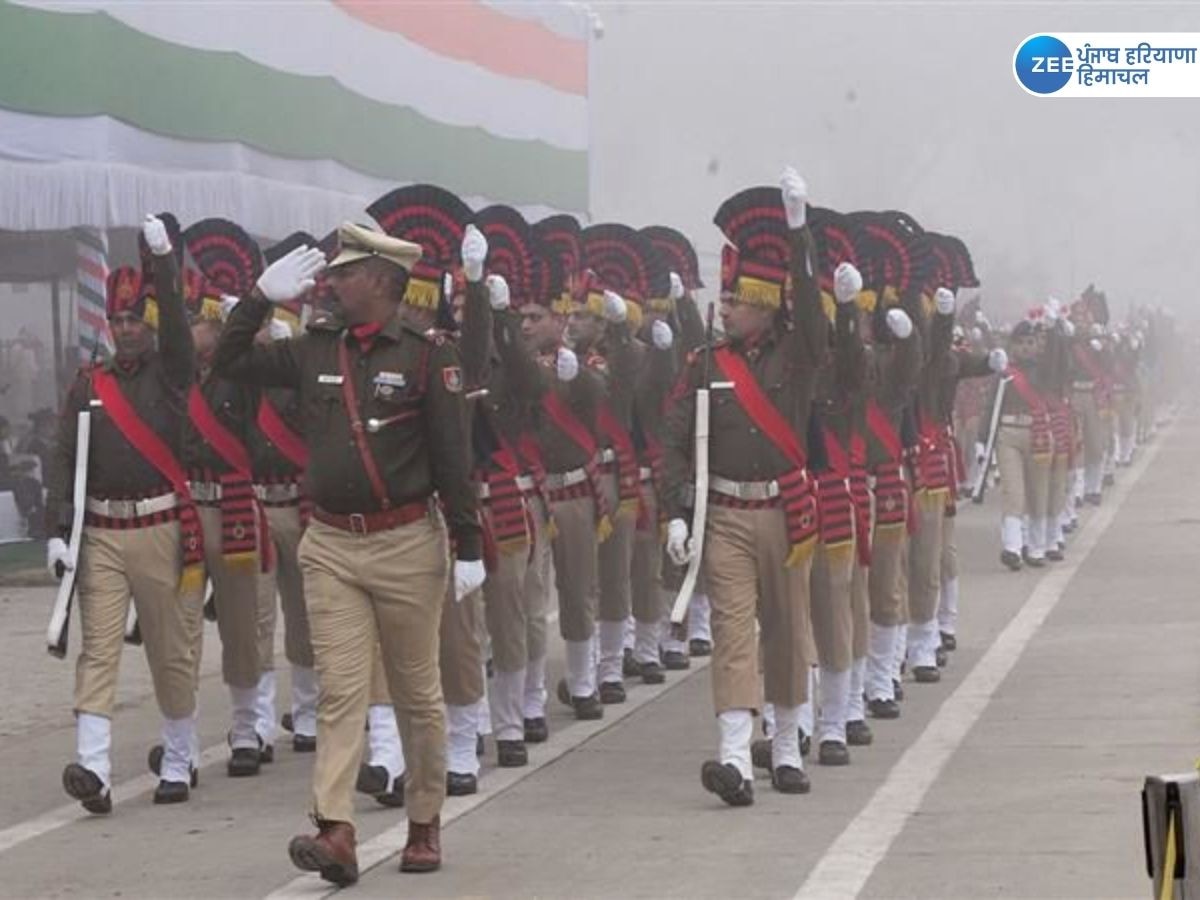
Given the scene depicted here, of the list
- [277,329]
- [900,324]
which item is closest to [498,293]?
[277,329]

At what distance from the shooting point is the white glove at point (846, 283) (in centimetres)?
1083

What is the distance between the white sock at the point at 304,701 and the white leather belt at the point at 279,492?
2.65 feet

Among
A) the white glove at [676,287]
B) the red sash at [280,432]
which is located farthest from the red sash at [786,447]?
the white glove at [676,287]

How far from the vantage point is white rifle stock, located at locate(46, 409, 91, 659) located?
412 inches

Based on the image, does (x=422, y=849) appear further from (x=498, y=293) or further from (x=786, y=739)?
(x=498, y=293)

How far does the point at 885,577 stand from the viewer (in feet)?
43.4

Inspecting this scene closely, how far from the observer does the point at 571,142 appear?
1233 inches

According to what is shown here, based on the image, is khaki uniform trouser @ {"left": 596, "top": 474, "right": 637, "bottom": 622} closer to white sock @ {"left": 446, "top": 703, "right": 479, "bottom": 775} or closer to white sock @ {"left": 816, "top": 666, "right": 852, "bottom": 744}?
white sock @ {"left": 816, "top": 666, "right": 852, "bottom": 744}

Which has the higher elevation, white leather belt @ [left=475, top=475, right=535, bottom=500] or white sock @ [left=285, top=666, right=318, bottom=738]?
white leather belt @ [left=475, top=475, right=535, bottom=500]

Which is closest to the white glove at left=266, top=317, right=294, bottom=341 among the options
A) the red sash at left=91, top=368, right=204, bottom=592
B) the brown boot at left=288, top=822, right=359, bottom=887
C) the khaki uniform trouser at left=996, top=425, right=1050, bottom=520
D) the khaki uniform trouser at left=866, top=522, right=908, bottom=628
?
the red sash at left=91, top=368, right=204, bottom=592

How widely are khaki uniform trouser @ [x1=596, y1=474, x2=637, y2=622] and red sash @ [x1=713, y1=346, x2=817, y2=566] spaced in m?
3.17

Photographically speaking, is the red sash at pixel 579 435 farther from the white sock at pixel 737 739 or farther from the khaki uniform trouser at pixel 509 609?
the white sock at pixel 737 739

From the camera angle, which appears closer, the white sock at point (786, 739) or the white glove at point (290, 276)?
the white glove at point (290, 276)

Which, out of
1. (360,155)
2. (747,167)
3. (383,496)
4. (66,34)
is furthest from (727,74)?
(383,496)
